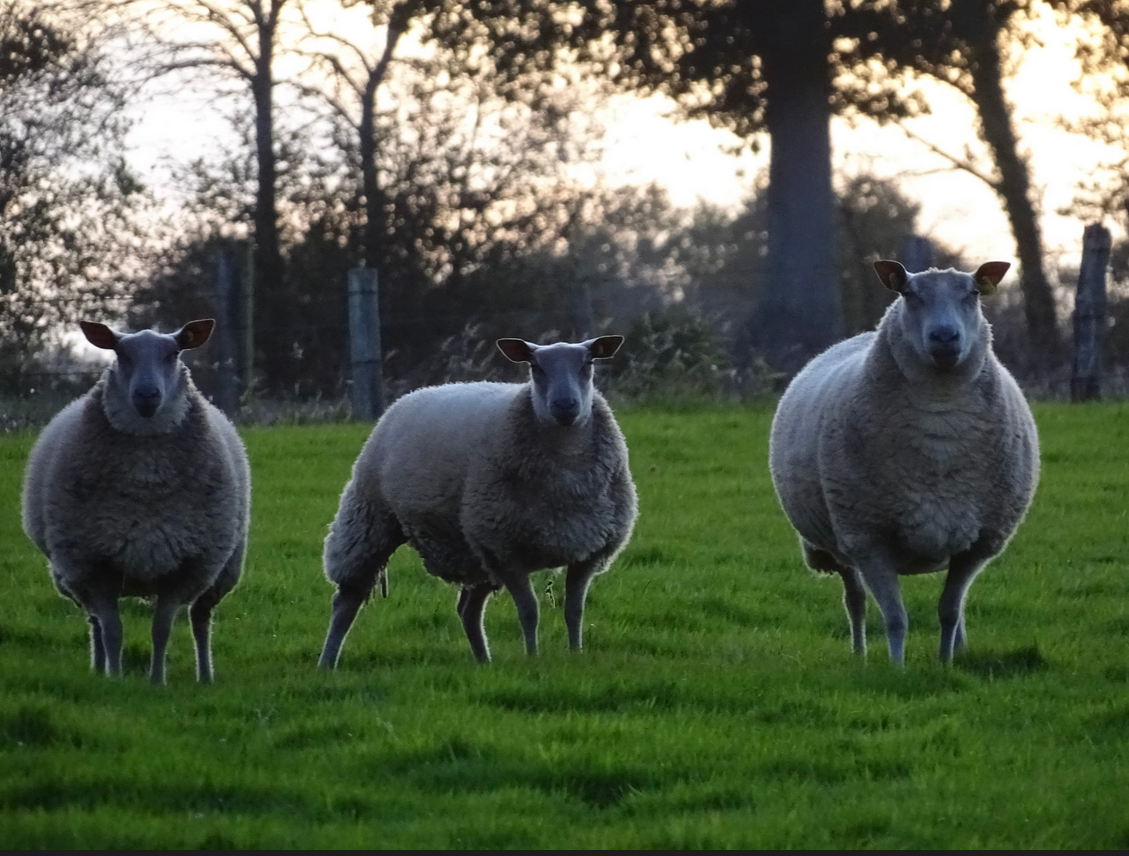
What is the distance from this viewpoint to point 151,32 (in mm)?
19016

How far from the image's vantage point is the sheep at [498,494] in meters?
6.70

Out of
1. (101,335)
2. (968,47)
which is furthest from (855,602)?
(968,47)

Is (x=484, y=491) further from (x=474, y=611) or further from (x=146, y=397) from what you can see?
(x=146, y=397)

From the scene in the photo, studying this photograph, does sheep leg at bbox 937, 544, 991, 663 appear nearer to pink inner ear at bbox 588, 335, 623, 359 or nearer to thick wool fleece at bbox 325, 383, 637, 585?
thick wool fleece at bbox 325, 383, 637, 585

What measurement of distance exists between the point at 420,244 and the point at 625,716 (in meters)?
13.0

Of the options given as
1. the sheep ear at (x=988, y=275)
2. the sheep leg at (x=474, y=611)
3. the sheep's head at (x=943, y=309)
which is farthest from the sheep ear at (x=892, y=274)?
the sheep leg at (x=474, y=611)

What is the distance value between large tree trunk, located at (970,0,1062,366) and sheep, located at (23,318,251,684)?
42.1ft

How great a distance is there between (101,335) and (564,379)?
189cm

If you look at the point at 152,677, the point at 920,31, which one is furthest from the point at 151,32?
the point at 152,677

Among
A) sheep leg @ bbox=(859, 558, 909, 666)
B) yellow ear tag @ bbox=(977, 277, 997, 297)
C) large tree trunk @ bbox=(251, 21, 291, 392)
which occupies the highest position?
large tree trunk @ bbox=(251, 21, 291, 392)

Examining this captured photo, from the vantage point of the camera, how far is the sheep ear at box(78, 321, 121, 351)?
21.6 feet

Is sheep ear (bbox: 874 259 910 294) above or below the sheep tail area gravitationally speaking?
above

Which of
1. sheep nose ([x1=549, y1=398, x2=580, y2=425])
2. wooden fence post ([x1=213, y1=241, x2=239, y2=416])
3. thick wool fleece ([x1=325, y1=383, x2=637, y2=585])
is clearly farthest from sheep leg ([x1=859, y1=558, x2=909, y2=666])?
wooden fence post ([x1=213, y1=241, x2=239, y2=416])

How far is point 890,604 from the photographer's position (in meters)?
6.50
